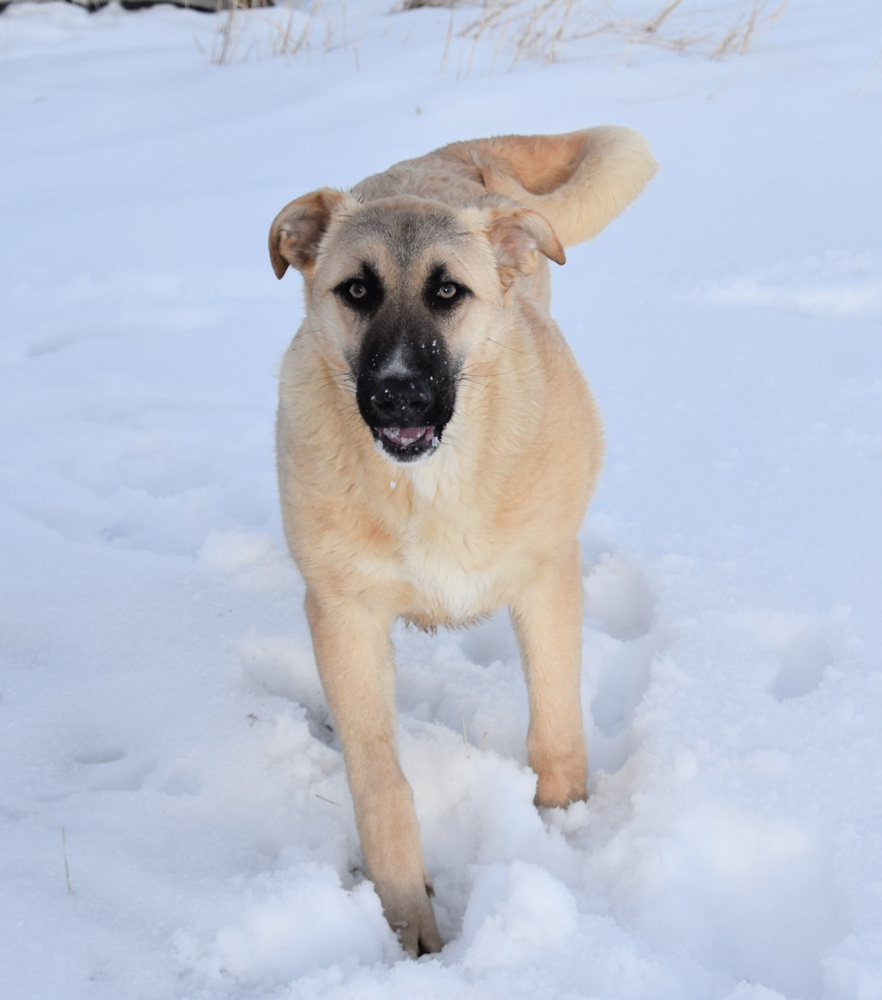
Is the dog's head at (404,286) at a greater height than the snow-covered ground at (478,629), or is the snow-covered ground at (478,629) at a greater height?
the dog's head at (404,286)

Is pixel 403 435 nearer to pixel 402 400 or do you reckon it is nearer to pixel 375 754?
pixel 402 400

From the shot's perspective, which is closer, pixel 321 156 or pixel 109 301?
pixel 109 301

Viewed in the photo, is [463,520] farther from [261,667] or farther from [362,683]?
[261,667]

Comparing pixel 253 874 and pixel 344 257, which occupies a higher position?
pixel 344 257

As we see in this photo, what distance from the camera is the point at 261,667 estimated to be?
3.21 metres

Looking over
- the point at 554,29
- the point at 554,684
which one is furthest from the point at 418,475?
the point at 554,29

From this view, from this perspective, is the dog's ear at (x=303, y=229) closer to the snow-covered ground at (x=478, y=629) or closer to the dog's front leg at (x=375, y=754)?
the dog's front leg at (x=375, y=754)

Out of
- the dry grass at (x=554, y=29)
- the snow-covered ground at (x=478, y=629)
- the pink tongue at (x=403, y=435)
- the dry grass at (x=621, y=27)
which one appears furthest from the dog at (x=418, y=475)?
the dry grass at (x=621, y=27)

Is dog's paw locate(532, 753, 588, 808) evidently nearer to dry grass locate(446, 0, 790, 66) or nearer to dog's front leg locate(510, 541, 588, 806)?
dog's front leg locate(510, 541, 588, 806)

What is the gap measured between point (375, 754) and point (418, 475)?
688mm

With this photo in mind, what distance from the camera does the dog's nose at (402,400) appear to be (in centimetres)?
233

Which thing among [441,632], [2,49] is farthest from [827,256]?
[2,49]

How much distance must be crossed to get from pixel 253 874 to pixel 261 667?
925 mm

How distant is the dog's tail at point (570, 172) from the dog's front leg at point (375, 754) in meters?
1.57
